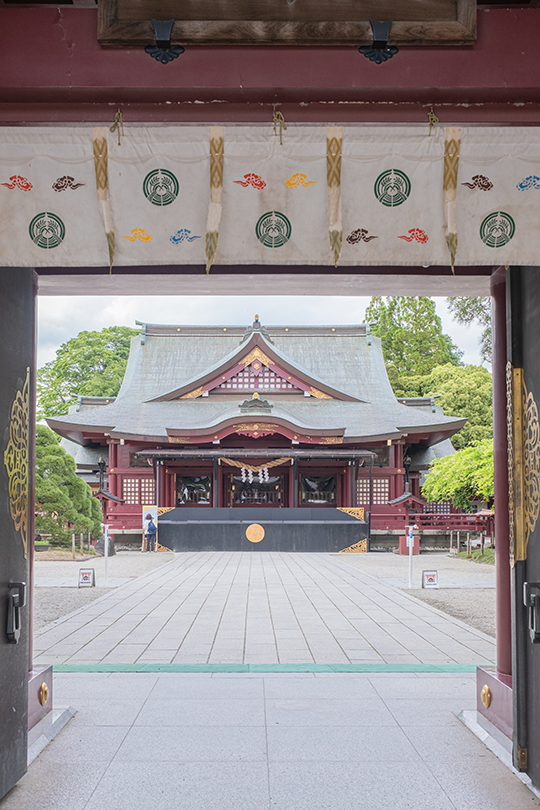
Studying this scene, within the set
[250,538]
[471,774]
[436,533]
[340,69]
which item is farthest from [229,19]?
[436,533]

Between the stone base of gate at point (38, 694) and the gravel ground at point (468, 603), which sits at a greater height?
the stone base of gate at point (38, 694)

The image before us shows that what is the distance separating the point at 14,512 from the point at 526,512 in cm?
270

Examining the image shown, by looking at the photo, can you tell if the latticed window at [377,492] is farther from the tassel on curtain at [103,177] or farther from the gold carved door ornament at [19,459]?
the tassel on curtain at [103,177]

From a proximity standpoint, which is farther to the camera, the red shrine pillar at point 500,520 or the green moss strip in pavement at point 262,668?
the green moss strip in pavement at point 262,668

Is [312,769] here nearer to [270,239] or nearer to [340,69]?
[270,239]

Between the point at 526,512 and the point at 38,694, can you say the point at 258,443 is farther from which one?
the point at 526,512

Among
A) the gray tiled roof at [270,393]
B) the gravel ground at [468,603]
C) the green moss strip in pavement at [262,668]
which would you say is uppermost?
the gray tiled roof at [270,393]

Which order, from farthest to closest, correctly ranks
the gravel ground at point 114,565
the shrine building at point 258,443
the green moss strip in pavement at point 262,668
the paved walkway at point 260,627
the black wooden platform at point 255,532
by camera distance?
1. the shrine building at point 258,443
2. the black wooden platform at point 255,532
3. the gravel ground at point 114,565
4. the paved walkway at point 260,627
5. the green moss strip in pavement at point 262,668

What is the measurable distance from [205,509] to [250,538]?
5.73ft

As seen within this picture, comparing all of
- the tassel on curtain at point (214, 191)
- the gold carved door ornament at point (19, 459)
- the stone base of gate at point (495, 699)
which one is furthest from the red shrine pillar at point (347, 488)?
the tassel on curtain at point (214, 191)

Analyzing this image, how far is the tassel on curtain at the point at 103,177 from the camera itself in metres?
2.99

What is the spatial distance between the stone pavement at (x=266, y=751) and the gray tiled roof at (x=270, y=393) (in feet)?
51.7

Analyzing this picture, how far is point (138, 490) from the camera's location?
74.3ft

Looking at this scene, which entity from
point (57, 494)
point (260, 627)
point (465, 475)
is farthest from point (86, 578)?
point (465, 475)
